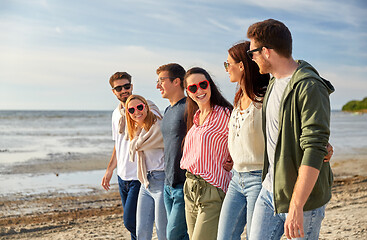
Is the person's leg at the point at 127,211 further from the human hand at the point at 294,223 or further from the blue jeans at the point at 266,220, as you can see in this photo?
the human hand at the point at 294,223

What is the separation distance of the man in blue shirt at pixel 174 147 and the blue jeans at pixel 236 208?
2.24ft

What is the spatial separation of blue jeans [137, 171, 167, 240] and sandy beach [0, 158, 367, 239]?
7.07ft

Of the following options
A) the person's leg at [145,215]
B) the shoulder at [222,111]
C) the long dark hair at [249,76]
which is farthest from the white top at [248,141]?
the person's leg at [145,215]

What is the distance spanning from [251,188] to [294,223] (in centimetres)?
69

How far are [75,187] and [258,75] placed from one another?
7512mm

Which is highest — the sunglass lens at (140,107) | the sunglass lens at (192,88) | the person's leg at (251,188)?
the sunglass lens at (192,88)

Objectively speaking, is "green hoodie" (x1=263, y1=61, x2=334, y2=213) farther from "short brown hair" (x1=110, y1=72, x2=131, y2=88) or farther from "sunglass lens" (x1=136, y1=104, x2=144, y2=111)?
"short brown hair" (x1=110, y1=72, x2=131, y2=88)

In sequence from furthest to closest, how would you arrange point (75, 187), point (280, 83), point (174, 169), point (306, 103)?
1. point (75, 187)
2. point (174, 169)
3. point (280, 83)
4. point (306, 103)

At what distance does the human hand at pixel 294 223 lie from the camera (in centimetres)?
230

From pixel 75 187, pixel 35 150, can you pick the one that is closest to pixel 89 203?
pixel 75 187

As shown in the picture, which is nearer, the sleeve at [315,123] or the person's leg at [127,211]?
the sleeve at [315,123]

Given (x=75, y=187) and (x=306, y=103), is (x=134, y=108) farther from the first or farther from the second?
(x=75, y=187)

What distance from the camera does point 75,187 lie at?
32.3 feet

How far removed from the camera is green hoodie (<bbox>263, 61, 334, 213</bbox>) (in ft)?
7.38
